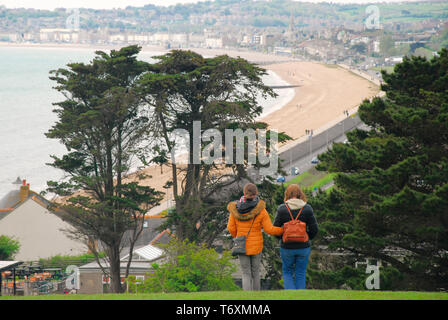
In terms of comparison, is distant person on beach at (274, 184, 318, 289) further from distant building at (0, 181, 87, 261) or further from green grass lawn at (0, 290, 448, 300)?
distant building at (0, 181, 87, 261)

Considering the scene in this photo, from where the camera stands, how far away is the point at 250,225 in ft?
23.4

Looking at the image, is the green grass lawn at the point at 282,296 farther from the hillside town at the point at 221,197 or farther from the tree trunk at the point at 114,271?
the tree trunk at the point at 114,271

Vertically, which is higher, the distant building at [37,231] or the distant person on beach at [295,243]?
the distant person on beach at [295,243]

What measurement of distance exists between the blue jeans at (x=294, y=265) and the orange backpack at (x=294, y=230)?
0.72 ft

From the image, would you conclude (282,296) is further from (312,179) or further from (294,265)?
(312,179)

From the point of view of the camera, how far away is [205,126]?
18.2 m

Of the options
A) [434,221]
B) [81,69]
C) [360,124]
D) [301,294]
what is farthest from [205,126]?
[360,124]

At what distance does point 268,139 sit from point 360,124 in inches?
1803

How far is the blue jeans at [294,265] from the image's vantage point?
7.12 meters

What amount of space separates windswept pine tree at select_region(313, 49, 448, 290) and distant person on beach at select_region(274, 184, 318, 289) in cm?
437

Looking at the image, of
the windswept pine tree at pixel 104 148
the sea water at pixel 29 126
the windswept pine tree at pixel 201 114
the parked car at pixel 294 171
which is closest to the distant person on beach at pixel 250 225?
the windswept pine tree at pixel 201 114

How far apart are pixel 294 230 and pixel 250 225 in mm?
530

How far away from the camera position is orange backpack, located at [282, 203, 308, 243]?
6.91m
